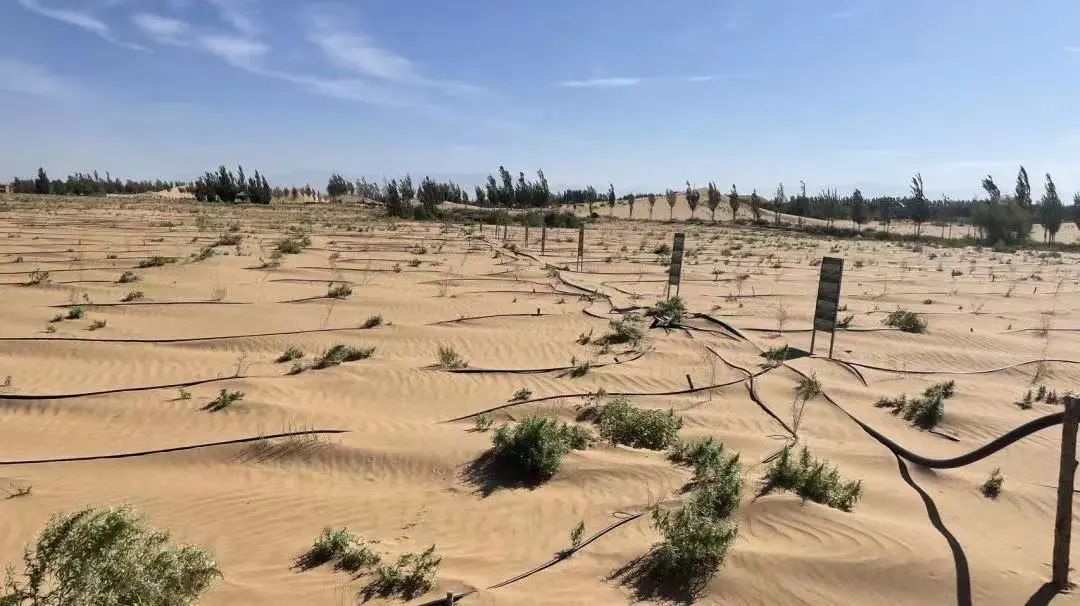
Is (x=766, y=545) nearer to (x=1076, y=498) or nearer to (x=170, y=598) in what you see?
(x=1076, y=498)

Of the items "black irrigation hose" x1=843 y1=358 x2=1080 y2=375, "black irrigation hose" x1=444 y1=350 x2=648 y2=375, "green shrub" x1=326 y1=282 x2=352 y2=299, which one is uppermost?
"green shrub" x1=326 y1=282 x2=352 y2=299

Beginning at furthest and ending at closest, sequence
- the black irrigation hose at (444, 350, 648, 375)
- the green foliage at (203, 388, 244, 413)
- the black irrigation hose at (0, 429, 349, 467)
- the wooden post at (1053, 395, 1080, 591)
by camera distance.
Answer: the black irrigation hose at (444, 350, 648, 375), the green foliage at (203, 388, 244, 413), the black irrigation hose at (0, 429, 349, 467), the wooden post at (1053, 395, 1080, 591)

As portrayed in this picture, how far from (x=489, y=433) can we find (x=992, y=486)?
425cm

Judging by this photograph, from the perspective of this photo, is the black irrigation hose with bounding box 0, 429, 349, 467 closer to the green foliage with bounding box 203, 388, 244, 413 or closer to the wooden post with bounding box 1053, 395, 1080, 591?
the green foliage with bounding box 203, 388, 244, 413

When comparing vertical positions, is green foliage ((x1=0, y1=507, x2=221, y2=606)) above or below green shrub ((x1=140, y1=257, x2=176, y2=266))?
below

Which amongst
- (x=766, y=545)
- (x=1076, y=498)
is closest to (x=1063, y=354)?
(x=1076, y=498)

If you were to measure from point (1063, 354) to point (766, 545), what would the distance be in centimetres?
829

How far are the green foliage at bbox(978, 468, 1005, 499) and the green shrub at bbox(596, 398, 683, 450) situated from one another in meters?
2.46

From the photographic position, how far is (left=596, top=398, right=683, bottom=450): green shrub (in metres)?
6.11

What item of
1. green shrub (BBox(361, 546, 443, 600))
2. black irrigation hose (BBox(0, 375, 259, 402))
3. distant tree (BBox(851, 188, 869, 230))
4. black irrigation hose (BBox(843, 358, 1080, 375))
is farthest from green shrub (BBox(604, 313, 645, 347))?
distant tree (BBox(851, 188, 869, 230))

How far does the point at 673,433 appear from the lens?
243 inches

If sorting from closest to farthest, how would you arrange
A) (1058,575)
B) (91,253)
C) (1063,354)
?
(1058,575)
(1063,354)
(91,253)

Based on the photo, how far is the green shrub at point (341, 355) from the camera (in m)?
8.55

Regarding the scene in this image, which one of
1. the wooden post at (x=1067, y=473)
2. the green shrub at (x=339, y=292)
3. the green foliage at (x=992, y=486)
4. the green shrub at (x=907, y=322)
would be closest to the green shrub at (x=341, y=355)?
the green shrub at (x=339, y=292)
